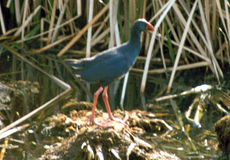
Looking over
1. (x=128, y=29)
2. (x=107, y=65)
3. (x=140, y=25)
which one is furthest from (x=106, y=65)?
(x=128, y=29)

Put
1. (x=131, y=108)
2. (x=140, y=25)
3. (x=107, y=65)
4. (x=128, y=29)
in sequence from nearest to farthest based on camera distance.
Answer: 1. (x=107, y=65)
2. (x=140, y=25)
3. (x=131, y=108)
4. (x=128, y=29)

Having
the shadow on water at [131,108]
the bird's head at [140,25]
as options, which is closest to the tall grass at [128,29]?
the shadow on water at [131,108]

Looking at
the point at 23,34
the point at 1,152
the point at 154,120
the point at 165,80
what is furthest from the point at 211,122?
the point at 23,34

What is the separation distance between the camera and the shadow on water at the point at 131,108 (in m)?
3.78

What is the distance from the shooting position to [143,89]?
489cm

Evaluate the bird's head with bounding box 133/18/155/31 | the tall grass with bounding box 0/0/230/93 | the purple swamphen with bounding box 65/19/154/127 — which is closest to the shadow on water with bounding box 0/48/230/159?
the tall grass with bounding box 0/0/230/93

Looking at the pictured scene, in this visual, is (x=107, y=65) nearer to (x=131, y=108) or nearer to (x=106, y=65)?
(x=106, y=65)

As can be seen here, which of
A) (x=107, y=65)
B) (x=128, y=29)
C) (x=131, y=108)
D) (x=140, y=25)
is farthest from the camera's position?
(x=128, y=29)

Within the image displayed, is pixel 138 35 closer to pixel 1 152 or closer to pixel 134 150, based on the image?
pixel 134 150

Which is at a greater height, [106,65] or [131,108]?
[106,65]

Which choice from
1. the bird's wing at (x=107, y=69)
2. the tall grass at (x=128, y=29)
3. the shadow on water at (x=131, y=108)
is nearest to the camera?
the bird's wing at (x=107, y=69)

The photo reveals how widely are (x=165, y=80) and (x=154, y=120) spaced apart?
1204 mm

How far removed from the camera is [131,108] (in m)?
4.58

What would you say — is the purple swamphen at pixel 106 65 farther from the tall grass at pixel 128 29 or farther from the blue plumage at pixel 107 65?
the tall grass at pixel 128 29
